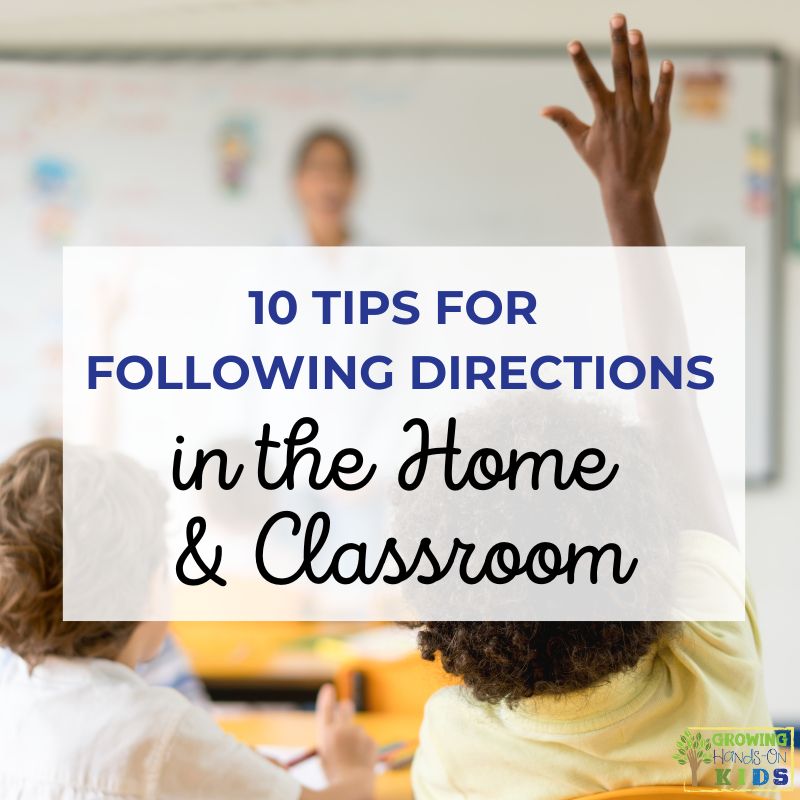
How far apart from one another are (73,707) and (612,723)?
483 millimetres

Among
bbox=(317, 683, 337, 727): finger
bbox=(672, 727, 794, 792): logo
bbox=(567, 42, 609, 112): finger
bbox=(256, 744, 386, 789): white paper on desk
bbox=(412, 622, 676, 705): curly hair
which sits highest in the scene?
bbox=(567, 42, 609, 112): finger

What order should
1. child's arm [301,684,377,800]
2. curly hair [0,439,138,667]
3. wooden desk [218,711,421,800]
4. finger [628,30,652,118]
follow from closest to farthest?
finger [628,30,652,118] < curly hair [0,439,138,667] < child's arm [301,684,377,800] < wooden desk [218,711,421,800]

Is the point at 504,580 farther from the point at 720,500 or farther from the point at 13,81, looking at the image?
the point at 13,81

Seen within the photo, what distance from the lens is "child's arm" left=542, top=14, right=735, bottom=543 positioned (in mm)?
785

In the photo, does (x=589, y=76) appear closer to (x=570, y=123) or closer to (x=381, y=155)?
(x=570, y=123)

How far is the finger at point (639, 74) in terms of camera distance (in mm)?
756

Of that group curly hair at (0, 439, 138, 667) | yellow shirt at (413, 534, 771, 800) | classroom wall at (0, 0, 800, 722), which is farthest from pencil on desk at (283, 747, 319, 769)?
classroom wall at (0, 0, 800, 722)

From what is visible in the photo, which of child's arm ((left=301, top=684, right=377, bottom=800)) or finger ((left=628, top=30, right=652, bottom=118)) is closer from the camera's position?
finger ((left=628, top=30, right=652, bottom=118))

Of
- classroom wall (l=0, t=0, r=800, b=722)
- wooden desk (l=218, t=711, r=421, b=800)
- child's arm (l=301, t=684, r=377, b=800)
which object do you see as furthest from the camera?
classroom wall (l=0, t=0, r=800, b=722)

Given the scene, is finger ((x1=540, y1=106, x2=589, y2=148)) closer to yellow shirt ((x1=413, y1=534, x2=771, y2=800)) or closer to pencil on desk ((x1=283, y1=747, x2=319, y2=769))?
yellow shirt ((x1=413, y1=534, x2=771, y2=800))

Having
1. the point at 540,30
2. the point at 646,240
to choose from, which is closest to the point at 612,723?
the point at 646,240

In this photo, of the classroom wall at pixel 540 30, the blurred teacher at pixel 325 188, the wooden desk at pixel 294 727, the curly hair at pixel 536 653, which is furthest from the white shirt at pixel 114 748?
the classroom wall at pixel 540 30

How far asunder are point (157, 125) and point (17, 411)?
939 mm

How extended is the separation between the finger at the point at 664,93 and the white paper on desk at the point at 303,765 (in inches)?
30.5
